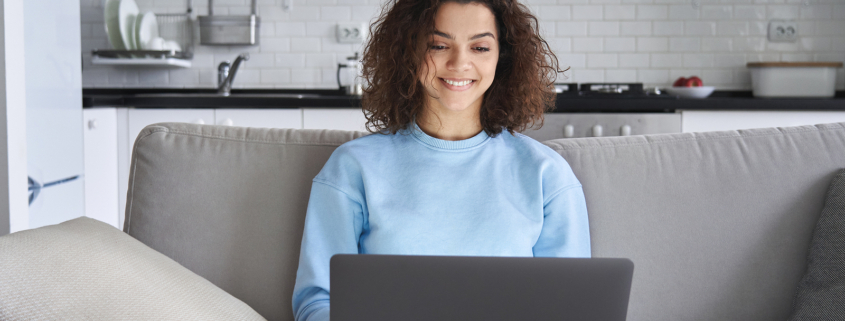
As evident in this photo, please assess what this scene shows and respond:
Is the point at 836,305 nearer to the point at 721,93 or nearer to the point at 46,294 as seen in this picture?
the point at 46,294

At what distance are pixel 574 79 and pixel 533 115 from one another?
2.38 m

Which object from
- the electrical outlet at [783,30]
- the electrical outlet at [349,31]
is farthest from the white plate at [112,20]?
the electrical outlet at [783,30]

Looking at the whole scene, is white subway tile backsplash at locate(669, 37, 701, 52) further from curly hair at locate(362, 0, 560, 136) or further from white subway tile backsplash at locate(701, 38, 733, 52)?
curly hair at locate(362, 0, 560, 136)

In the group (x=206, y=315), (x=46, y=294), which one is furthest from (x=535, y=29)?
(x=46, y=294)

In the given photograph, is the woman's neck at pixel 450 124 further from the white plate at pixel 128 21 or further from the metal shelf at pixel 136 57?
the white plate at pixel 128 21

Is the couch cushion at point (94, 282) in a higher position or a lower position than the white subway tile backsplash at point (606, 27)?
lower

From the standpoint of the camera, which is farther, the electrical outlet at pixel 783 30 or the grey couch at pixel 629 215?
the electrical outlet at pixel 783 30

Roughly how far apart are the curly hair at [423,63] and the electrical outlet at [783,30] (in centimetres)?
282

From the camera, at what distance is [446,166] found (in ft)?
3.55

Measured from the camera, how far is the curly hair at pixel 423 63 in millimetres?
1094

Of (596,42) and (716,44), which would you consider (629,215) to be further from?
(716,44)

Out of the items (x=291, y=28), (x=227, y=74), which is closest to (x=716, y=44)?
(x=291, y=28)

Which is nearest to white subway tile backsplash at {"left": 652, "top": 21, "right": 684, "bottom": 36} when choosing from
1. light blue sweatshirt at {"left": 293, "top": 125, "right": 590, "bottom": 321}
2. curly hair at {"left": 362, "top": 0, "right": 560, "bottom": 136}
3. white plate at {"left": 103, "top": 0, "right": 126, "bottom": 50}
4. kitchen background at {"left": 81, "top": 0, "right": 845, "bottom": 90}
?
kitchen background at {"left": 81, "top": 0, "right": 845, "bottom": 90}

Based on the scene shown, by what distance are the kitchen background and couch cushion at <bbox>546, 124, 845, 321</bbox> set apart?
→ 2267 millimetres
